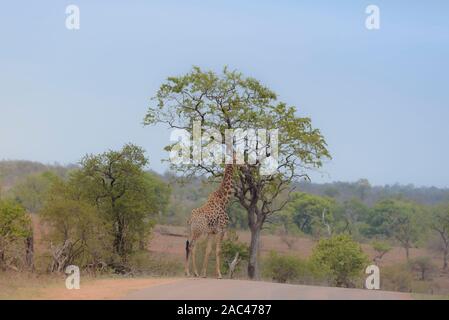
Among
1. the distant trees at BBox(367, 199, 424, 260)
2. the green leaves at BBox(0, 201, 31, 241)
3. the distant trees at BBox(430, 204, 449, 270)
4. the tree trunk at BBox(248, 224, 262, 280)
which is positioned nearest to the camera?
the green leaves at BBox(0, 201, 31, 241)

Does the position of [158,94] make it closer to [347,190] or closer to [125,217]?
[125,217]

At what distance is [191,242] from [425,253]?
45.6m

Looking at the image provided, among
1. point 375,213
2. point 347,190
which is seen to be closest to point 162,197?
point 375,213

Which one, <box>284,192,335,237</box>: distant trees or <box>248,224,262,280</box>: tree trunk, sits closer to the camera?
<box>248,224,262,280</box>: tree trunk

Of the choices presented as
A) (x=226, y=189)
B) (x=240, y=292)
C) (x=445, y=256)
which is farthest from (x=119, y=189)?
(x=445, y=256)

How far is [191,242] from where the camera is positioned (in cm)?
1873

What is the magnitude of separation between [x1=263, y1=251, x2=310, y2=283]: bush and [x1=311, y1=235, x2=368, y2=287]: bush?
29.2 inches

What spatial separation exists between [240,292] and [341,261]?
18.2 meters

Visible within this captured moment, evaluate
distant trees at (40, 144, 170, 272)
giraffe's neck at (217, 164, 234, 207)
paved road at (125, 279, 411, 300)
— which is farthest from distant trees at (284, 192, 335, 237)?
paved road at (125, 279, 411, 300)

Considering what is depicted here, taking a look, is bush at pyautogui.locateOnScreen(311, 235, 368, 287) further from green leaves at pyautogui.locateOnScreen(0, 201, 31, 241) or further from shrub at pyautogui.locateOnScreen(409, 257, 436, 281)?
shrub at pyautogui.locateOnScreen(409, 257, 436, 281)

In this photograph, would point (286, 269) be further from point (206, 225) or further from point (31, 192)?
point (31, 192)

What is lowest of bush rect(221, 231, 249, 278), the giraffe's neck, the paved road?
bush rect(221, 231, 249, 278)

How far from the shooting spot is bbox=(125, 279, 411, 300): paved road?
1333cm

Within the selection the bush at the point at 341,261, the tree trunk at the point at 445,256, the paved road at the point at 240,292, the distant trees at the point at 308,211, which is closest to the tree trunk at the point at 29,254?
the paved road at the point at 240,292
